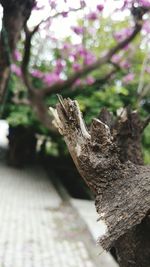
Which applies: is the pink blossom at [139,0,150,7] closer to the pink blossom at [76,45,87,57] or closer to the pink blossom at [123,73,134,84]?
the pink blossom at [76,45,87,57]

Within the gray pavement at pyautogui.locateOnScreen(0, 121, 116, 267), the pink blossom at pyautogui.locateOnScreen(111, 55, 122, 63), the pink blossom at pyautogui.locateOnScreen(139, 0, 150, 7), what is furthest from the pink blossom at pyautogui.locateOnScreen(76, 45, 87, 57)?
the pink blossom at pyautogui.locateOnScreen(139, 0, 150, 7)

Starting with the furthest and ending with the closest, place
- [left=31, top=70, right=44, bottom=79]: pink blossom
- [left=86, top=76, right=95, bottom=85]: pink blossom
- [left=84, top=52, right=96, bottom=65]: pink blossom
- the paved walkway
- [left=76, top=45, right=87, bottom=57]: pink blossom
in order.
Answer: [left=31, top=70, right=44, bottom=79]: pink blossom → [left=86, top=76, right=95, bottom=85]: pink blossom → [left=84, top=52, right=96, bottom=65]: pink blossom → [left=76, top=45, right=87, bottom=57]: pink blossom → the paved walkway

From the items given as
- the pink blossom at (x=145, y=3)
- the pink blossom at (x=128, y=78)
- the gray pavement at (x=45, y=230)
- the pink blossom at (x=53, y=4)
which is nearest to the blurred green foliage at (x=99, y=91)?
the pink blossom at (x=128, y=78)

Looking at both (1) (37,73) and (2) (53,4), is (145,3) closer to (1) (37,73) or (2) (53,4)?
(2) (53,4)

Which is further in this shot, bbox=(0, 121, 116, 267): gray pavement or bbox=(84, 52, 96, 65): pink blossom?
bbox=(84, 52, 96, 65): pink blossom

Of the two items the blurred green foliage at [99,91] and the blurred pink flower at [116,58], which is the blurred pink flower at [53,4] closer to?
the blurred pink flower at [116,58]

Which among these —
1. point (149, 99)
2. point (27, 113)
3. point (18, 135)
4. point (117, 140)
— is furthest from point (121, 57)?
point (117, 140)

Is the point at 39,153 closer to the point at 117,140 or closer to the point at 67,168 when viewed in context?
the point at 67,168
